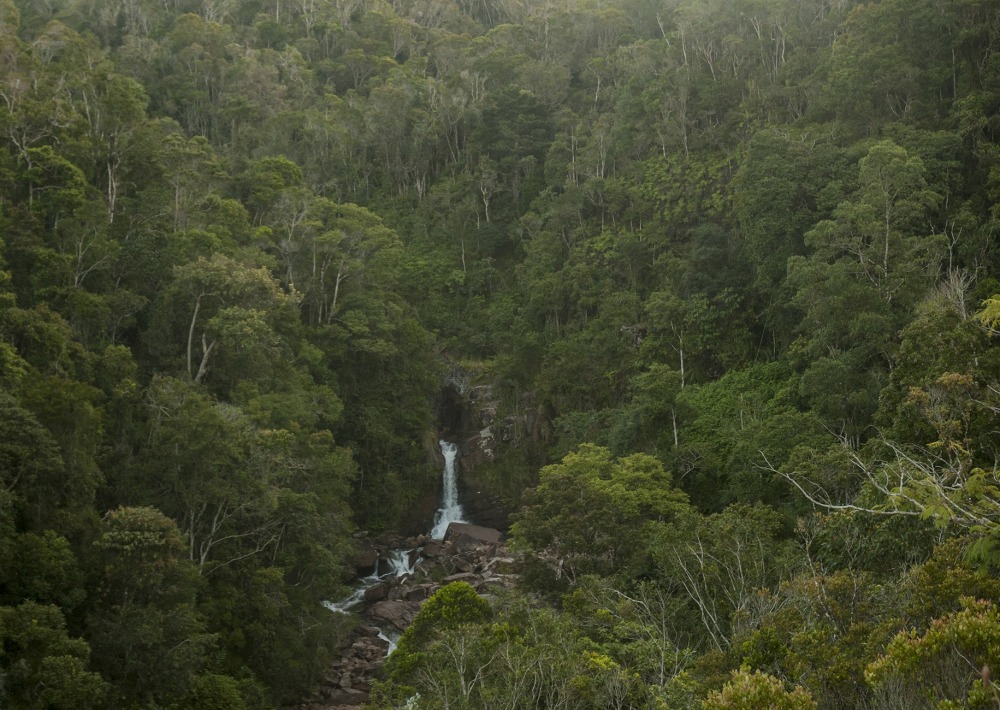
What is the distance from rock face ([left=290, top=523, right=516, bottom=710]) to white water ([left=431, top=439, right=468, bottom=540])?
148cm

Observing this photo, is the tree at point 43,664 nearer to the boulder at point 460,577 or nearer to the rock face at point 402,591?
the rock face at point 402,591

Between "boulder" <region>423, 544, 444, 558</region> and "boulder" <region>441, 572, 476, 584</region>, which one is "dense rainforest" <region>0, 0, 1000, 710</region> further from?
"boulder" <region>441, 572, 476, 584</region>

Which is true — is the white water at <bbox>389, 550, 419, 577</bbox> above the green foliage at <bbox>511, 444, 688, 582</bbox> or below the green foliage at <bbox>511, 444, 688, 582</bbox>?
below

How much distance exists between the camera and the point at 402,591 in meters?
29.5

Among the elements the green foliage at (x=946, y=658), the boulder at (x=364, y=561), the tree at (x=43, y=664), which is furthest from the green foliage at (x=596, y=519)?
the green foliage at (x=946, y=658)

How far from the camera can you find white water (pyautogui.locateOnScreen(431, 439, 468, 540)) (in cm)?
3550

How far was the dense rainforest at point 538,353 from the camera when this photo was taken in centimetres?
1455

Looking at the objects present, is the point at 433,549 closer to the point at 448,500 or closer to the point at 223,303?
the point at 448,500

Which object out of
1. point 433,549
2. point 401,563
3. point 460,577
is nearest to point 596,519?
point 460,577

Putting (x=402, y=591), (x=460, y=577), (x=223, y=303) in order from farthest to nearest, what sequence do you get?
(x=460, y=577), (x=402, y=591), (x=223, y=303)

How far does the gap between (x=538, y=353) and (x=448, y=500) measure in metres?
7.35

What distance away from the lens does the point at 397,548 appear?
3328cm

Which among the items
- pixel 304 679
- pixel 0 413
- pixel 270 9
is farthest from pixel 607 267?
pixel 270 9

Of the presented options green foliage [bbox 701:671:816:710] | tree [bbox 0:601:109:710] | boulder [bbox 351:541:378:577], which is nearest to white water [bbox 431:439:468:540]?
boulder [bbox 351:541:378:577]
